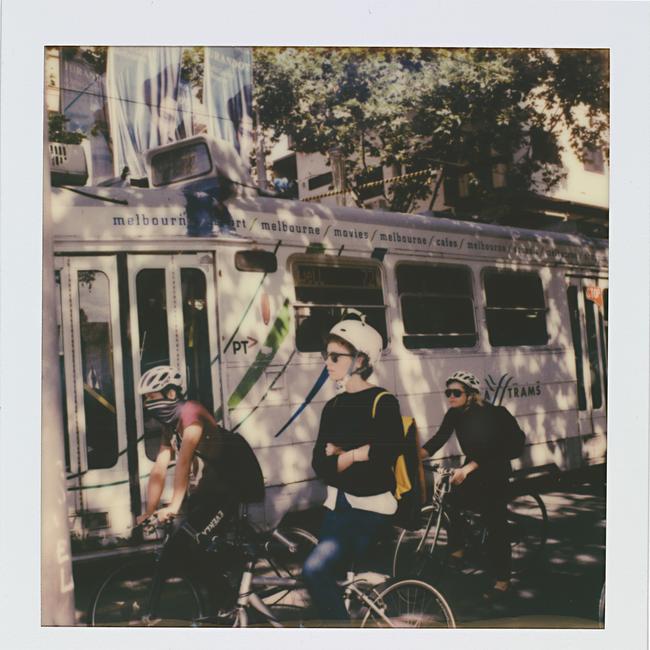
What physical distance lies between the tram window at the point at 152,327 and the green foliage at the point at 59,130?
1135mm

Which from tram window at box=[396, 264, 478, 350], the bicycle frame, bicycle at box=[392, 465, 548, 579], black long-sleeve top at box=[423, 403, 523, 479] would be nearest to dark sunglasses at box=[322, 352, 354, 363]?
tram window at box=[396, 264, 478, 350]

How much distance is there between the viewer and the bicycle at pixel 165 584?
497 cm

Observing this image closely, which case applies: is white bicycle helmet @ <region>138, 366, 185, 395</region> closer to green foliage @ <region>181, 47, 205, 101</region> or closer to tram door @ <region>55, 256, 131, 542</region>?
tram door @ <region>55, 256, 131, 542</region>

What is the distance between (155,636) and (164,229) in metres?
2.96

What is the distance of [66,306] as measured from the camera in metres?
5.02

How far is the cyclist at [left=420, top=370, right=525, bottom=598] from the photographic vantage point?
5.45m

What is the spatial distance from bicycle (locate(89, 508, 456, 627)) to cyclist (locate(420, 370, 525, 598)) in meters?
0.70

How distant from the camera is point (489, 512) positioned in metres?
5.50

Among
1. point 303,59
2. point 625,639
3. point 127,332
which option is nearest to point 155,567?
point 127,332

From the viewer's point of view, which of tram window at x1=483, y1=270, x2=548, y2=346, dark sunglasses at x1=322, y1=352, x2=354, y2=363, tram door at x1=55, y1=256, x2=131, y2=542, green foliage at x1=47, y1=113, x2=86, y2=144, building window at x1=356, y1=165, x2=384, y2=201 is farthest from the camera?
tram window at x1=483, y1=270, x2=548, y2=346

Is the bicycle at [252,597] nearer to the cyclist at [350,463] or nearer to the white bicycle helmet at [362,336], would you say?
the cyclist at [350,463]

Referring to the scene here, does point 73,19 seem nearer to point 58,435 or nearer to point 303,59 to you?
point 303,59

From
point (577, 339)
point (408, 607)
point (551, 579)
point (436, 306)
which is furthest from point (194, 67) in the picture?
point (551, 579)

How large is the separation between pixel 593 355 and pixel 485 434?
1.37m
